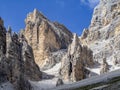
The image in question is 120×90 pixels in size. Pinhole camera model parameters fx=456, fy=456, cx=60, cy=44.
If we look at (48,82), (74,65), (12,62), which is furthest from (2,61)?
(74,65)

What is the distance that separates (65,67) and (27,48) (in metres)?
14.9

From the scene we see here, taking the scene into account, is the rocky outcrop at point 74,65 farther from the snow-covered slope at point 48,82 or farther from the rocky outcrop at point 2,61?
the rocky outcrop at point 2,61

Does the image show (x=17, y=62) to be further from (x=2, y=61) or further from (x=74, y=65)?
(x=74, y=65)

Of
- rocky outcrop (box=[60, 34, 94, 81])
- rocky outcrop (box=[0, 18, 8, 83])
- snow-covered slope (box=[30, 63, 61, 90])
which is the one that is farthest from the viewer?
rocky outcrop (box=[60, 34, 94, 81])

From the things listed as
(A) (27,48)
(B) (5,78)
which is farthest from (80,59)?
(B) (5,78)

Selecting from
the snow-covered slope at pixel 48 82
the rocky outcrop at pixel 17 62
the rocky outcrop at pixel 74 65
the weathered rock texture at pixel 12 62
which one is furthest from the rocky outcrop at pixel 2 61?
the rocky outcrop at pixel 74 65

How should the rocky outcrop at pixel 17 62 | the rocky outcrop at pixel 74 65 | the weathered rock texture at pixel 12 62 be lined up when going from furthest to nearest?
1. the rocky outcrop at pixel 74 65
2. the rocky outcrop at pixel 17 62
3. the weathered rock texture at pixel 12 62

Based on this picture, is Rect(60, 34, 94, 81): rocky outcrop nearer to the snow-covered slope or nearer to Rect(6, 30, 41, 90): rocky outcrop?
the snow-covered slope

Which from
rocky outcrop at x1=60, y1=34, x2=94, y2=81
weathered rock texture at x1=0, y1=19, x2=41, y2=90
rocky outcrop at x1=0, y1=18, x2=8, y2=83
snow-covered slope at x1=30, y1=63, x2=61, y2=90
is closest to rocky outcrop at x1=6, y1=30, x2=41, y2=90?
weathered rock texture at x1=0, y1=19, x2=41, y2=90

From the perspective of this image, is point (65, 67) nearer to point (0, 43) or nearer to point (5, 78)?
point (0, 43)

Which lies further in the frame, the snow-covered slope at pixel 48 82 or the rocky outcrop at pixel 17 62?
the snow-covered slope at pixel 48 82

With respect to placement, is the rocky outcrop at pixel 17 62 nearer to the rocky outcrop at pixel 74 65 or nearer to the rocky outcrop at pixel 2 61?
the rocky outcrop at pixel 2 61

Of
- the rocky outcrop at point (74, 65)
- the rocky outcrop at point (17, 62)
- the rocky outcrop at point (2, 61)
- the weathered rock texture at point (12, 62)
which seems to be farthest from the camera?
the rocky outcrop at point (74, 65)

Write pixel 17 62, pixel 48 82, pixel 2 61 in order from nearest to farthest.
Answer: pixel 2 61
pixel 17 62
pixel 48 82
